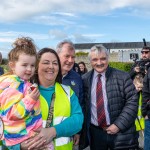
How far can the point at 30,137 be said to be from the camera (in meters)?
2.81

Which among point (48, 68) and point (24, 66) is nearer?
point (24, 66)

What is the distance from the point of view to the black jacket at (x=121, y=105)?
427 cm

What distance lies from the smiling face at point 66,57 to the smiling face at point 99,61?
292 mm

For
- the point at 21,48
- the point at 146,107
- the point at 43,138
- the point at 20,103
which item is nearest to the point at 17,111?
the point at 20,103

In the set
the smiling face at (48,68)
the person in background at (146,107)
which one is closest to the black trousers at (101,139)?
the person in background at (146,107)

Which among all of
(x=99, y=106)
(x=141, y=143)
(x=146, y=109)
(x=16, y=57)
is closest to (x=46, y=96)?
(x=16, y=57)

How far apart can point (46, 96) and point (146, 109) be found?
2.87 m

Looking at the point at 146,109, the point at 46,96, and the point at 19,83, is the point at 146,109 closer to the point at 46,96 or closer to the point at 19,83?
the point at 46,96

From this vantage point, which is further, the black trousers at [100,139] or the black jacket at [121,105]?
the black trousers at [100,139]

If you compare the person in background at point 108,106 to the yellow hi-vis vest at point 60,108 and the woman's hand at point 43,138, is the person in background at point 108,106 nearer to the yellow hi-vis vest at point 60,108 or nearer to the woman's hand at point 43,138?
the yellow hi-vis vest at point 60,108

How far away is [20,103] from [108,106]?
6.17 feet

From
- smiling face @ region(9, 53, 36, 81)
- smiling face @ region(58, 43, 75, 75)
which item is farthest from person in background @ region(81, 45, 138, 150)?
smiling face @ region(9, 53, 36, 81)

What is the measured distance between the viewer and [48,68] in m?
3.26

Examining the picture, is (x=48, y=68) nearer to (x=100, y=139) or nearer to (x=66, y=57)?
(x=66, y=57)
